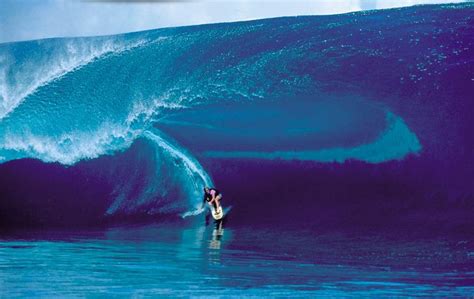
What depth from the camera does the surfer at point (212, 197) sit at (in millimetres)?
5262

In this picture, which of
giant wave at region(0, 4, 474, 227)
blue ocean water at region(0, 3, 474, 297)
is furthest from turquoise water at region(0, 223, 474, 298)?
giant wave at region(0, 4, 474, 227)

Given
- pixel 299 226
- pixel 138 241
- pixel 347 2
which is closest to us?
pixel 138 241

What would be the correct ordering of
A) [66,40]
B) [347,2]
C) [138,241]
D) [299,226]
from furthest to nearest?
[66,40]
[347,2]
[299,226]
[138,241]

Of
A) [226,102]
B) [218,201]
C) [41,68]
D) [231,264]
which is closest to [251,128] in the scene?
[226,102]

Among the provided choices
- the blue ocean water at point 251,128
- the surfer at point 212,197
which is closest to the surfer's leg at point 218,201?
the surfer at point 212,197

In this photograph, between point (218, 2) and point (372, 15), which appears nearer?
point (218, 2)

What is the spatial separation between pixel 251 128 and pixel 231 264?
2.81m

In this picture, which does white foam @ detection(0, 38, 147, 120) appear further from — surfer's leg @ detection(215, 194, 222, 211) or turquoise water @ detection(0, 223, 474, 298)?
turquoise water @ detection(0, 223, 474, 298)

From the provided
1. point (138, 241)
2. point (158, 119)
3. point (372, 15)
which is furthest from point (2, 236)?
point (372, 15)

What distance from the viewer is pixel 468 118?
18.8 ft

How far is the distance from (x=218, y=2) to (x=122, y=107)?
1390 millimetres

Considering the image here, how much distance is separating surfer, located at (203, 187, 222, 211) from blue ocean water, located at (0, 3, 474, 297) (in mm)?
146

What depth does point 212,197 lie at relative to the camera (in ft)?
17.4

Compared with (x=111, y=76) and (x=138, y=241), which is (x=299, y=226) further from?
(x=111, y=76)
